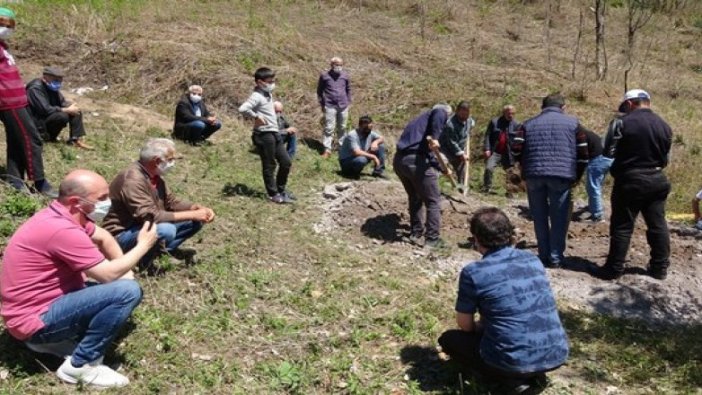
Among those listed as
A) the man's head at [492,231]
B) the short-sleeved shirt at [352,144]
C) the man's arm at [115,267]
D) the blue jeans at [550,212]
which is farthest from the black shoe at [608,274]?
the man's arm at [115,267]

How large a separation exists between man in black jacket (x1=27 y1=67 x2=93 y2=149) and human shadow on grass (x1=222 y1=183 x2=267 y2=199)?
2227 millimetres

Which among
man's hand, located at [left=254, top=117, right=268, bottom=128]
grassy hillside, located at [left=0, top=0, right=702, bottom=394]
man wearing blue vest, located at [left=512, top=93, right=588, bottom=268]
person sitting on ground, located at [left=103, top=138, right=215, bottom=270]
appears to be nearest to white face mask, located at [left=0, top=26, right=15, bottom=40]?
grassy hillside, located at [left=0, top=0, right=702, bottom=394]

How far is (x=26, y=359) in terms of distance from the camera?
357 centimetres

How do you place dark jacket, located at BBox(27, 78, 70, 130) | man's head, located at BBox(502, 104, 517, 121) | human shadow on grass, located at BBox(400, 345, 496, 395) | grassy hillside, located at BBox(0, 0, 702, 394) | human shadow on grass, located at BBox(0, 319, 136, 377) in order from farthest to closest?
man's head, located at BBox(502, 104, 517, 121) → dark jacket, located at BBox(27, 78, 70, 130) → grassy hillside, located at BBox(0, 0, 702, 394) → human shadow on grass, located at BBox(400, 345, 496, 395) → human shadow on grass, located at BBox(0, 319, 136, 377)

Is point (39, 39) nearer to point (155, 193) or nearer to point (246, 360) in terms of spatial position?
point (155, 193)

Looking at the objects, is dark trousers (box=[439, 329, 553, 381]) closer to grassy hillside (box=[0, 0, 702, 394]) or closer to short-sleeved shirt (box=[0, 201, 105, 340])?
grassy hillside (box=[0, 0, 702, 394])

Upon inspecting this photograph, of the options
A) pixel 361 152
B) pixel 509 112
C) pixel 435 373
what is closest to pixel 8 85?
pixel 435 373

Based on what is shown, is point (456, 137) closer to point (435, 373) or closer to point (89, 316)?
point (435, 373)

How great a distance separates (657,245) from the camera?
5824mm

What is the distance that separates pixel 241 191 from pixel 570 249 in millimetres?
3921

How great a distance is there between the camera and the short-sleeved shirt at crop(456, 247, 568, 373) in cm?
328

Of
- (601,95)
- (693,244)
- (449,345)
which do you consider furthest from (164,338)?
(601,95)

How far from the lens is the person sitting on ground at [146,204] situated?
4.33 meters

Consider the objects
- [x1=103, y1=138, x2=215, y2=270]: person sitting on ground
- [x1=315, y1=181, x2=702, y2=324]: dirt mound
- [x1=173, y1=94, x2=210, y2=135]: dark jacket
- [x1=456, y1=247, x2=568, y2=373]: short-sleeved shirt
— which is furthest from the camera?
[x1=173, y1=94, x2=210, y2=135]: dark jacket
